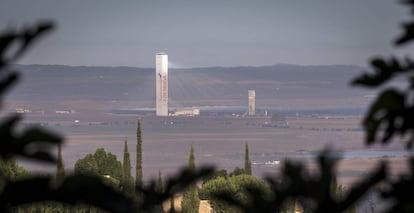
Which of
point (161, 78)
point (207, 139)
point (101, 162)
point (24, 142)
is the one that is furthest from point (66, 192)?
point (161, 78)

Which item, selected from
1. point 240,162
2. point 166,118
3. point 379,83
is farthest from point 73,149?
point 379,83

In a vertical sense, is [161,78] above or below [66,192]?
above

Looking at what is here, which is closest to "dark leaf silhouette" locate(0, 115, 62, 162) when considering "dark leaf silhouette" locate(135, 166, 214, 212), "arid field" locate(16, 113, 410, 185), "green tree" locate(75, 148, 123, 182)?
"dark leaf silhouette" locate(135, 166, 214, 212)

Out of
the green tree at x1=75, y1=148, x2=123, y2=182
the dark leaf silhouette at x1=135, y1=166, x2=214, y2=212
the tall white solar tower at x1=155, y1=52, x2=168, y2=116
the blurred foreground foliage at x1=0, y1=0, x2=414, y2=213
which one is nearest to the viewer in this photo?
the blurred foreground foliage at x1=0, y1=0, x2=414, y2=213

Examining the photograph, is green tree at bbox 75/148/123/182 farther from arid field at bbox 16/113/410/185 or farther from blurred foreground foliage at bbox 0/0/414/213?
blurred foreground foliage at bbox 0/0/414/213

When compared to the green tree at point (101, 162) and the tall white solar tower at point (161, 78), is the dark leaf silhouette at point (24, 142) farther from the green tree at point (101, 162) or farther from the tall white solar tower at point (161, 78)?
the tall white solar tower at point (161, 78)

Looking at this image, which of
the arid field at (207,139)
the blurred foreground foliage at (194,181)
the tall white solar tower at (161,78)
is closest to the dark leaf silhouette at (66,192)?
the blurred foreground foliage at (194,181)

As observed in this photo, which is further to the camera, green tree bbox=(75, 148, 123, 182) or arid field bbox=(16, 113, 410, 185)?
arid field bbox=(16, 113, 410, 185)

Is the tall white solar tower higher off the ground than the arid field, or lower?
higher

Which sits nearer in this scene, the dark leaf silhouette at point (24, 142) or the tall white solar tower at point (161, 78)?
the dark leaf silhouette at point (24, 142)

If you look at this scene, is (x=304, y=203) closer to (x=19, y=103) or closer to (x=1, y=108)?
(x=1, y=108)

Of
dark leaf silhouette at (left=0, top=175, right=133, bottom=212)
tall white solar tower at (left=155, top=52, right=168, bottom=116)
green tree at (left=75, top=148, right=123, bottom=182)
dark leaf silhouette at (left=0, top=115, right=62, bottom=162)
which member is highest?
tall white solar tower at (left=155, top=52, right=168, bottom=116)

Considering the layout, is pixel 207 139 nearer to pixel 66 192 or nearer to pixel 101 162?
pixel 101 162
